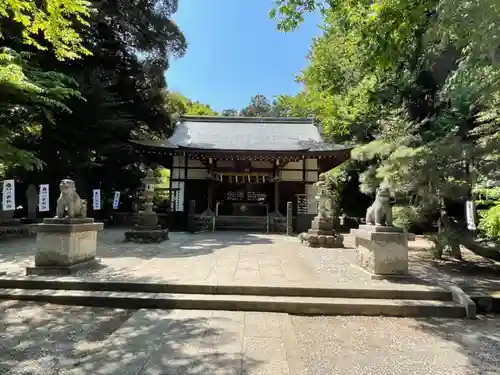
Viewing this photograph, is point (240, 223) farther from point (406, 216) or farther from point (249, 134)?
point (406, 216)

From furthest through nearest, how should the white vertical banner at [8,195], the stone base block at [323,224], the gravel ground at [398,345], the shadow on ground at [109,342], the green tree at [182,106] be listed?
the green tree at [182,106] < the white vertical banner at [8,195] < the stone base block at [323,224] < the gravel ground at [398,345] < the shadow on ground at [109,342]

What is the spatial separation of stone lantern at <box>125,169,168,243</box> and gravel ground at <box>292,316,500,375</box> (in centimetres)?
599

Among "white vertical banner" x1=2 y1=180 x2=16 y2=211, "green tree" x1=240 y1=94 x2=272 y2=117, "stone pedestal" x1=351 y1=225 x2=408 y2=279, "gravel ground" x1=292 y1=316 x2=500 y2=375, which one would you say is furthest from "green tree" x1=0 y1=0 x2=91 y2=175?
"green tree" x1=240 y1=94 x2=272 y2=117

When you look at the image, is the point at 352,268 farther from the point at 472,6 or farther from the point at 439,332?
the point at 472,6

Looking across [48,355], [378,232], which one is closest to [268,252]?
[378,232]

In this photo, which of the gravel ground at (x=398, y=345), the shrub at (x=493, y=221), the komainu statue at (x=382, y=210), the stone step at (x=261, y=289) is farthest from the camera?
the shrub at (x=493, y=221)

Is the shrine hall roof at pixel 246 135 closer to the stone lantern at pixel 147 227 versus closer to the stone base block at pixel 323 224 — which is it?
the stone lantern at pixel 147 227

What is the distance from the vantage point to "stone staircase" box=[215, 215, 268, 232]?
13375 mm

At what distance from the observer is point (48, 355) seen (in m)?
2.66

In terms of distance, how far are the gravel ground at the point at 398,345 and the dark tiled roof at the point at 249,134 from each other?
9.64m

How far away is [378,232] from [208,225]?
29.4 ft

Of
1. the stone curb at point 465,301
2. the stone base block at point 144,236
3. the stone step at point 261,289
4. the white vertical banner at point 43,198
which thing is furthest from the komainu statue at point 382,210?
the white vertical banner at point 43,198

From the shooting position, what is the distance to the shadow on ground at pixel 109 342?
248cm

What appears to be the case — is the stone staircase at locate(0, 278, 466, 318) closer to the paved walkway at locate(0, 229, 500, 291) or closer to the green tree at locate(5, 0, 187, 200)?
the paved walkway at locate(0, 229, 500, 291)
